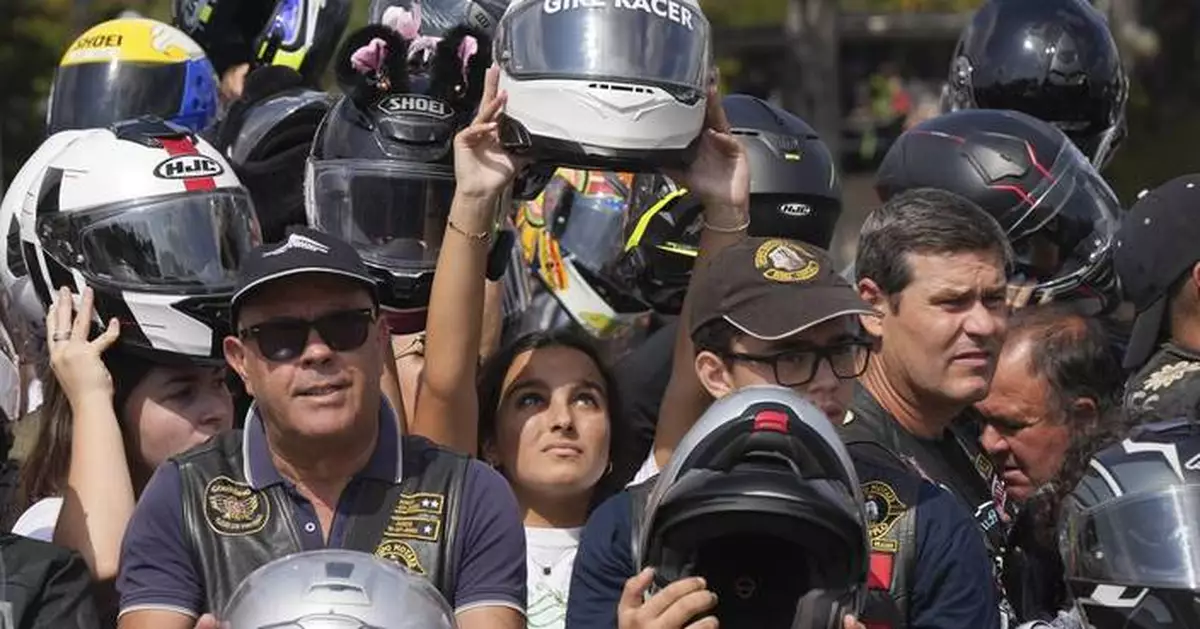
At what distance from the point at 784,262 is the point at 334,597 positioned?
1460 millimetres

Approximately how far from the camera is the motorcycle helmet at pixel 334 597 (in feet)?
16.2

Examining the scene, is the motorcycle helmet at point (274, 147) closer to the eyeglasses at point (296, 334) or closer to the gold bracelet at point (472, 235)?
the gold bracelet at point (472, 235)

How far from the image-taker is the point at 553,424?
6.95 meters

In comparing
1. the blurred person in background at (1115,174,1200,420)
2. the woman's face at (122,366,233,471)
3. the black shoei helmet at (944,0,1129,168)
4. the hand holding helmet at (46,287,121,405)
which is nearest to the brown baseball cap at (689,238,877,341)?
the blurred person in background at (1115,174,1200,420)

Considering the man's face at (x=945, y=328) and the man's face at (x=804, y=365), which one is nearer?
the man's face at (x=804, y=365)

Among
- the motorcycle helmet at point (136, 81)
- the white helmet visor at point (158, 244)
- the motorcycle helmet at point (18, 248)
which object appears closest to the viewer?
the white helmet visor at point (158, 244)

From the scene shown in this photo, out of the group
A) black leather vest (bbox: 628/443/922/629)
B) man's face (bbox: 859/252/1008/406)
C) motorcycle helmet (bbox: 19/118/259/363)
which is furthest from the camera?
motorcycle helmet (bbox: 19/118/259/363)

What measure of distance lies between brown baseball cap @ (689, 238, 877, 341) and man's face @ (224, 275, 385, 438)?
0.77m

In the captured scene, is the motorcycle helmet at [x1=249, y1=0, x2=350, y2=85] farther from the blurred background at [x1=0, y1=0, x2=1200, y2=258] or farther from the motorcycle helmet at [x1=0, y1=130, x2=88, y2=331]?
the blurred background at [x1=0, y1=0, x2=1200, y2=258]

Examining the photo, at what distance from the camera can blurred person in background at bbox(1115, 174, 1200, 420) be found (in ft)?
22.7

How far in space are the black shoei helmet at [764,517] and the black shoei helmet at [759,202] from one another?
300 centimetres

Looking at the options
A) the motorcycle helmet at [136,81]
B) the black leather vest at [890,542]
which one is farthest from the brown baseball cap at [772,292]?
the motorcycle helmet at [136,81]

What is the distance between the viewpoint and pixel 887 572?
214 inches

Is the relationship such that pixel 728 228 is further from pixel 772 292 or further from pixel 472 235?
pixel 772 292
